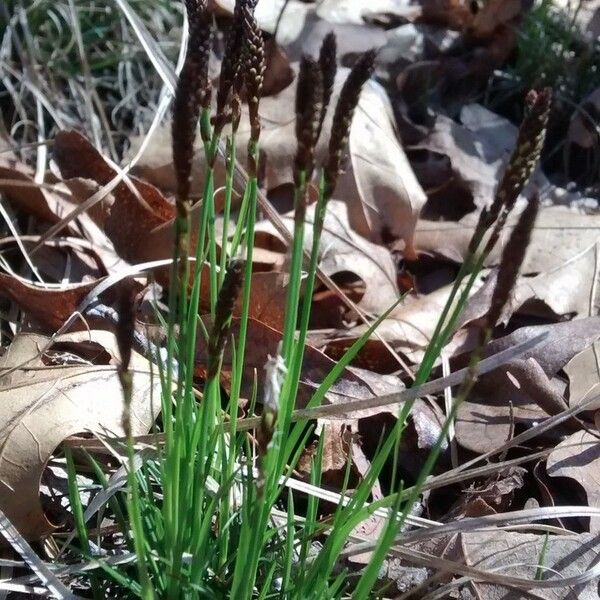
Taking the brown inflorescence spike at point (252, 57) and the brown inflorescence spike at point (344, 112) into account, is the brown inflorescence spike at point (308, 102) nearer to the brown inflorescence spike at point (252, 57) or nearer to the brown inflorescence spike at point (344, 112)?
the brown inflorescence spike at point (344, 112)

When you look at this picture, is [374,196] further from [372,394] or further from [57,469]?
[57,469]

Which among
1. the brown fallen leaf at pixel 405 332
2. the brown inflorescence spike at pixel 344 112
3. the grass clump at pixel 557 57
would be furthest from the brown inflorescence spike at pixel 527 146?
the grass clump at pixel 557 57

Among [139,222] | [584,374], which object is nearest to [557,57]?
[584,374]

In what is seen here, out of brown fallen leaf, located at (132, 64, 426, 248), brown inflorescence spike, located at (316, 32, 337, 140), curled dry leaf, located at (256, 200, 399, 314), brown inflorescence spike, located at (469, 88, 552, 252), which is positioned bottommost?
curled dry leaf, located at (256, 200, 399, 314)

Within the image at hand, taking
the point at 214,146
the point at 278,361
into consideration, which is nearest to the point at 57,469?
the point at 214,146

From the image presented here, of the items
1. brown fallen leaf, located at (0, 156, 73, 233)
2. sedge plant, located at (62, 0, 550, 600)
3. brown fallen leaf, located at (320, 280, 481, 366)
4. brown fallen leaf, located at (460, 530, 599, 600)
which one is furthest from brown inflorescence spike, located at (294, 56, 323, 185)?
brown fallen leaf, located at (0, 156, 73, 233)

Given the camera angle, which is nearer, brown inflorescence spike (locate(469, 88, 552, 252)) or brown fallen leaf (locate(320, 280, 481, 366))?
brown inflorescence spike (locate(469, 88, 552, 252))

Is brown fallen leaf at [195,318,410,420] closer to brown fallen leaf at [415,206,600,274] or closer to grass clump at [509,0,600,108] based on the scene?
brown fallen leaf at [415,206,600,274]
